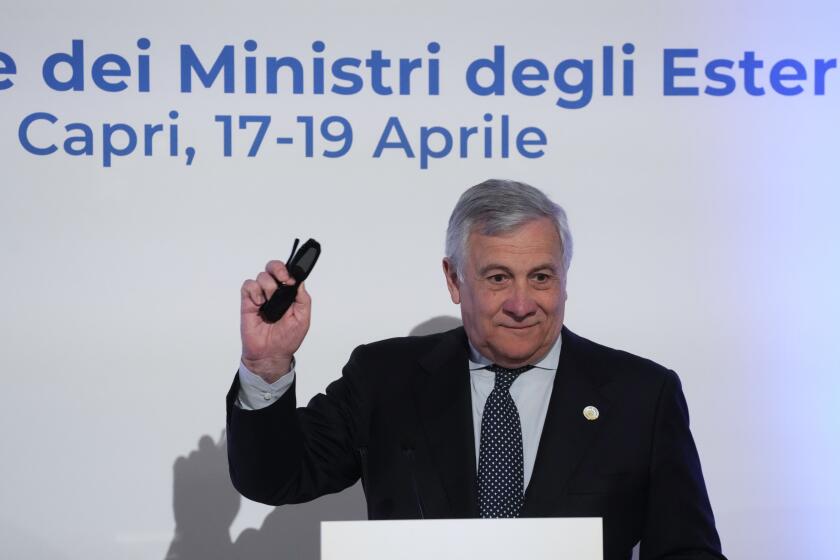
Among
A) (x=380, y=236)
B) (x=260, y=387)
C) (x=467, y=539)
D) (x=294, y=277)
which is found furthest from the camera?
(x=380, y=236)

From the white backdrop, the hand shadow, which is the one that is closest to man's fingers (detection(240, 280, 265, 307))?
the white backdrop

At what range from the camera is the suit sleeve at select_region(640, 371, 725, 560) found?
2.14 meters

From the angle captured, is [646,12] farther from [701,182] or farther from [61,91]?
[61,91]

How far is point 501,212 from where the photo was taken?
2246 millimetres

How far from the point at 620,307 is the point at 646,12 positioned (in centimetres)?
94

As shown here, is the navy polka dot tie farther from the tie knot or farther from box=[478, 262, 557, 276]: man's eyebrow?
box=[478, 262, 557, 276]: man's eyebrow

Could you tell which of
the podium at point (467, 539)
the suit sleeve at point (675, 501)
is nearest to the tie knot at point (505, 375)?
the suit sleeve at point (675, 501)

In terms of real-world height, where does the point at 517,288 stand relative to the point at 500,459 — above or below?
above

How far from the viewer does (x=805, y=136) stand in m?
3.44

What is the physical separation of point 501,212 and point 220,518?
1699 mm

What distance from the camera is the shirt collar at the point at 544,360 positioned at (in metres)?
2.38

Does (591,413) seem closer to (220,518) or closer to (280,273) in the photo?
(280,273)

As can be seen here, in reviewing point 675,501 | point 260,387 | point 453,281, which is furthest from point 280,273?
point 675,501

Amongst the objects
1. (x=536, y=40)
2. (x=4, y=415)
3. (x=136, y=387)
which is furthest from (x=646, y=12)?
(x=4, y=415)
